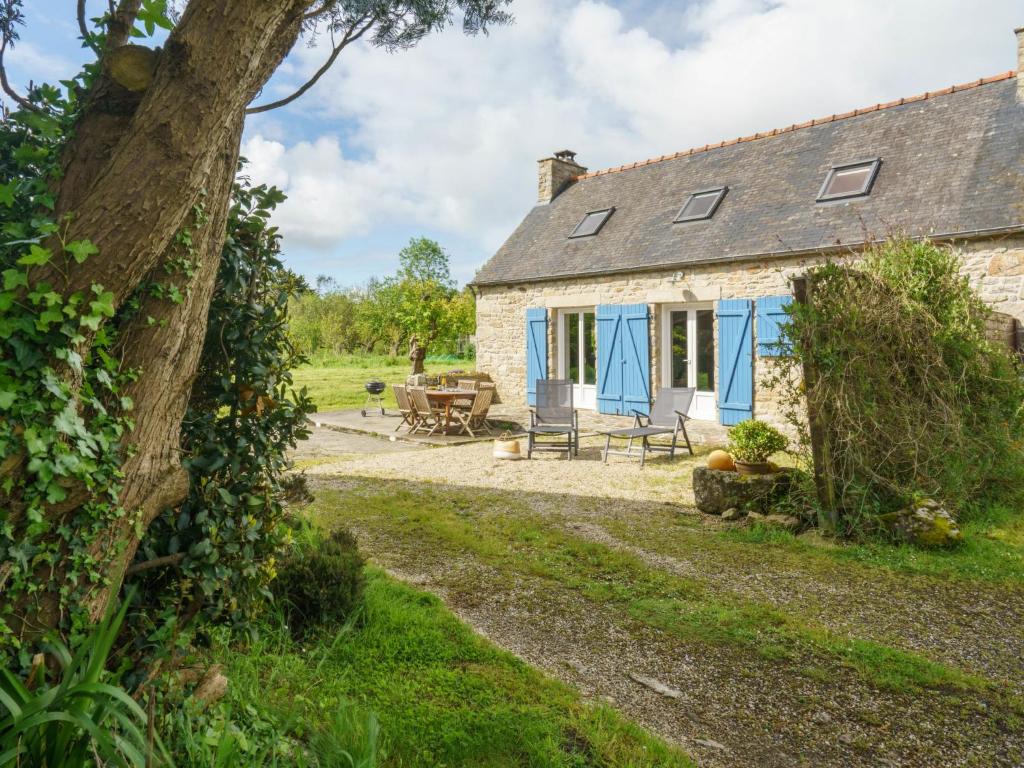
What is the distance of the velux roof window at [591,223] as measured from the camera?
13.8 metres

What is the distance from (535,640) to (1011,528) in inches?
168

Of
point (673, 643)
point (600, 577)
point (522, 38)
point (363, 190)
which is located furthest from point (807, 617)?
point (363, 190)

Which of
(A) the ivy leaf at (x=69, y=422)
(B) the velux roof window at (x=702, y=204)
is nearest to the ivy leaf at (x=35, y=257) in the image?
→ (A) the ivy leaf at (x=69, y=422)

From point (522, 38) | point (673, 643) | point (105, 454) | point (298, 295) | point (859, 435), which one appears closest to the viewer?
point (105, 454)

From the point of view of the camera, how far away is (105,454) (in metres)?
1.84

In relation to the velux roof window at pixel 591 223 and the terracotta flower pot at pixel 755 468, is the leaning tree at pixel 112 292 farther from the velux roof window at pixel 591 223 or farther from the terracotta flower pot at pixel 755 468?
the velux roof window at pixel 591 223

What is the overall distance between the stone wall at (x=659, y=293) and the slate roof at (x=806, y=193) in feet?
0.76

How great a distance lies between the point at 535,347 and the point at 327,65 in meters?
9.56

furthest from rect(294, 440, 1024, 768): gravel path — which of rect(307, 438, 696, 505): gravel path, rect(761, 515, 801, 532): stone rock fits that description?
rect(307, 438, 696, 505): gravel path

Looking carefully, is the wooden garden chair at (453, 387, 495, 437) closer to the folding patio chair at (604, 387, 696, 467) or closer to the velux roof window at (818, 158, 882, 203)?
the folding patio chair at (604, 387, 696, 467)

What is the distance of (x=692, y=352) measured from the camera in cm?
1155

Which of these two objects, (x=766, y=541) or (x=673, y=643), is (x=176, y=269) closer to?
(x=673, y=643)

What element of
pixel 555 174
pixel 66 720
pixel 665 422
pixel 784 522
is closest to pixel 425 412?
pixel 665 422

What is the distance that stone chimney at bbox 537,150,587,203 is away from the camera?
52.3 feet
